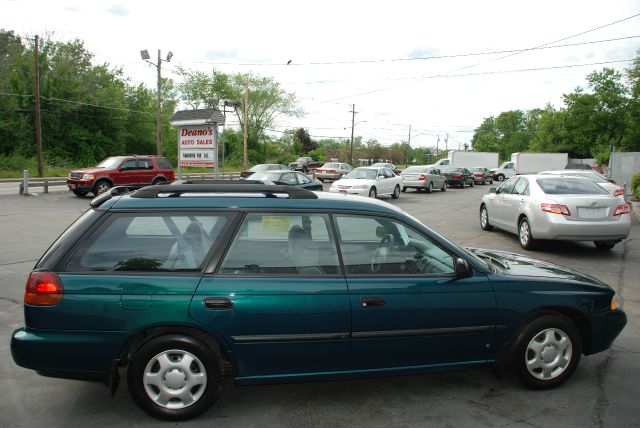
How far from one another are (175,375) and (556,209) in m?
8.06

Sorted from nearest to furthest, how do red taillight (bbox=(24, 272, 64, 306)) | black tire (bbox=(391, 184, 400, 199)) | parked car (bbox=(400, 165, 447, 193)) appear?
red taillight (bbox=(24, 272, 64, 306)) < black tire (bbox=(391, 184, 400, 199)) < parked car (bbox=(400, 165, 447, 193))

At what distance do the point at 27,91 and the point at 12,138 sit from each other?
396 cm

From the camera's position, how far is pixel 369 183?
862 inches

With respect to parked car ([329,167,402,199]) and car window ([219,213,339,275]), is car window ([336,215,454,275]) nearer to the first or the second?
car window ([219,213,339,275])

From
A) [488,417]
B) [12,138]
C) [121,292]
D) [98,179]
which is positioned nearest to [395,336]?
[488,417]

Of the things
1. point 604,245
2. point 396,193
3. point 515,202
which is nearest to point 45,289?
point 515,202

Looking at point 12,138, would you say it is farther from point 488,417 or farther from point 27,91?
point 488,417

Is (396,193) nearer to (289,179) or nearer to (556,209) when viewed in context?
(289,179)

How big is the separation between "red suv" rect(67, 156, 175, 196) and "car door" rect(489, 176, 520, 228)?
13.3 metres

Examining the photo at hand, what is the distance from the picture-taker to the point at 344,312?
11.2 ft

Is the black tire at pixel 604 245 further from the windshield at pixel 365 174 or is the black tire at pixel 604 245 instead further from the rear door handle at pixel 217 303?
the windshield at pixel 365 174

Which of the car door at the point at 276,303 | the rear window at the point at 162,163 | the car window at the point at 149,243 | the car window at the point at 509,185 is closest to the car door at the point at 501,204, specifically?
the car window at the point at 509,185

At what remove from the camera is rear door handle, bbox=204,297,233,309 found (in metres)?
3.29

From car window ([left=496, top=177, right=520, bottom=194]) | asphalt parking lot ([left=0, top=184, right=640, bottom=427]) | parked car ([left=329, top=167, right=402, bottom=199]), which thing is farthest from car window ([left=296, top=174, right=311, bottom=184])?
asphalt parking lot ([left=0, top=184, right=640, bottom=427])
